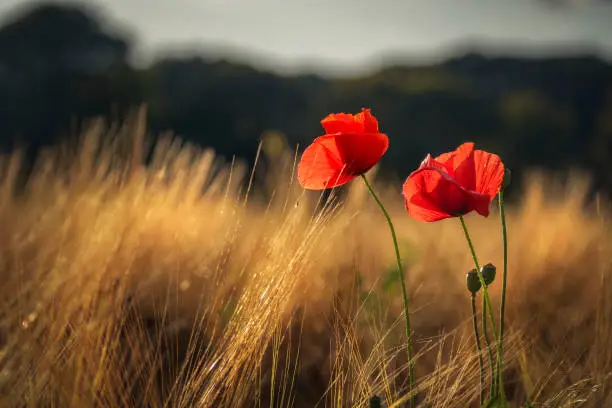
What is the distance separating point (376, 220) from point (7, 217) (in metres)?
1.75

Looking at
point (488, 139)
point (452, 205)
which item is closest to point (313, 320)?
point (452, 205)

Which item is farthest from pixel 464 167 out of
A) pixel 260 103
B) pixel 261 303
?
pixel 260 103

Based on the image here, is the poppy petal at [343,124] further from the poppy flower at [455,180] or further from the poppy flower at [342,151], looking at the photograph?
the poppy flower at [455,180]

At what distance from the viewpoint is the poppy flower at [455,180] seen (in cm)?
82

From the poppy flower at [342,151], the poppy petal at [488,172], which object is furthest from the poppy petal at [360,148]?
the poppy petal at [488,172]

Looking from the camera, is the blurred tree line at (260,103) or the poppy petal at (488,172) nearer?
the poppy petal at (488,172)

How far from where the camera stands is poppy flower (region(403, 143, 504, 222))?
2.68ft

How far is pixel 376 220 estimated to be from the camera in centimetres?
334

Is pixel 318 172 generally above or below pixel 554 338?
above

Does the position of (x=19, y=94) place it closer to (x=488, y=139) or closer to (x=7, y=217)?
(x=488, y=139)

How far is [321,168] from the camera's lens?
0.92 metres

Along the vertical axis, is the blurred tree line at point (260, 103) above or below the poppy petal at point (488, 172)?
below

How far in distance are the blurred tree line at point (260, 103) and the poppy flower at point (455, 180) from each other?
1060 centimetres

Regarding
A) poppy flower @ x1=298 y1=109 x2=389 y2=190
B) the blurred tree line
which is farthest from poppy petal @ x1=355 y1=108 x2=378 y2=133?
the blurred tree line
